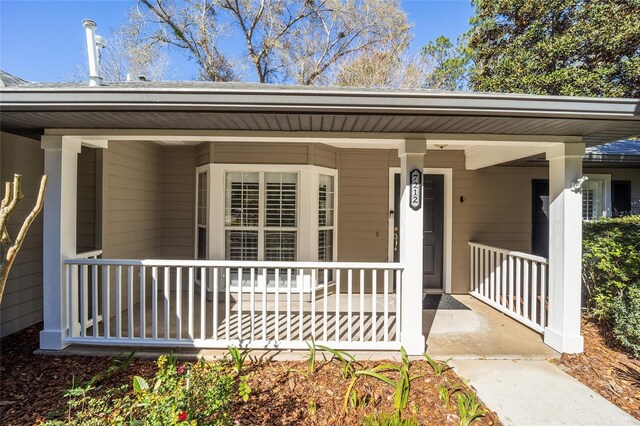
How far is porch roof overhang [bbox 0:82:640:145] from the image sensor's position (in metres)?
2.55

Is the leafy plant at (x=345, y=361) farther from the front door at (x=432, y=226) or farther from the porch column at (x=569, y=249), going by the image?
the front door at (x=432, y=226)

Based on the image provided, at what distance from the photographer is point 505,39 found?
9.71 meters

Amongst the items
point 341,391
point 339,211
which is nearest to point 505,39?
point 339,211

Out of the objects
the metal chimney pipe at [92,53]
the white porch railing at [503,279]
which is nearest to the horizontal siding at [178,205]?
the metal chimney pipe at [92,53]

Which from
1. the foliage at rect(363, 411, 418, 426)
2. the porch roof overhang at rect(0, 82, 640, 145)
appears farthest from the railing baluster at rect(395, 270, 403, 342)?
the porch roof overhang at rect(0, 82, 640, 145)

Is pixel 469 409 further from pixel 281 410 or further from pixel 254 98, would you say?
pixel 254 98

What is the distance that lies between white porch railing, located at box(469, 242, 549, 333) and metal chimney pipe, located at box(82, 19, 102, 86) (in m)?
5.77

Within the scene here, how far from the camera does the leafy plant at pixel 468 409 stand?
7.54 feet

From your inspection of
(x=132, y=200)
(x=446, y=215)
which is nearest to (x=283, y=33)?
(x=132, y=200)

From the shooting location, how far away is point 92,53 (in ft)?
13.0

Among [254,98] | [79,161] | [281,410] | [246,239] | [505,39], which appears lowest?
[281,410]

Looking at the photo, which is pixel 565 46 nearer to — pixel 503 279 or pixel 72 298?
pixel 503 279

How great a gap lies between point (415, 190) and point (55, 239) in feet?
12.2

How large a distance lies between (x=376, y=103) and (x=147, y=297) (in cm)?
467
